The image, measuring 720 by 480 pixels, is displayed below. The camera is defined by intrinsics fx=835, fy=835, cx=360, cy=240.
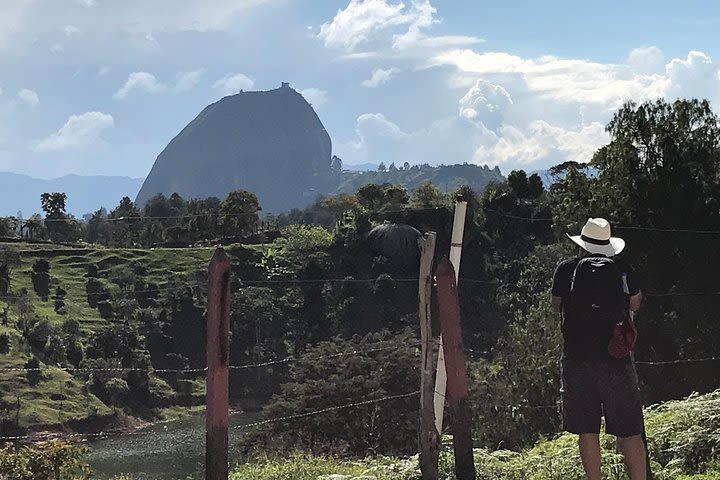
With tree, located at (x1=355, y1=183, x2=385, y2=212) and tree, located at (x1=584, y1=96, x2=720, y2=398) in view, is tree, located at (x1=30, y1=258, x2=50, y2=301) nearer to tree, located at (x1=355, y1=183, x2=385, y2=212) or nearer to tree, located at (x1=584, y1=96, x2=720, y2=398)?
tree, located at (x1=355, y1=183, x2=385, y2=212)

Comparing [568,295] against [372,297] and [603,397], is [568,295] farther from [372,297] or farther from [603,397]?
[372,297]

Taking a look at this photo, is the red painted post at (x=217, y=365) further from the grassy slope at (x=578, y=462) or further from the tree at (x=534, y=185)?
the tree at (x=534, y=185)

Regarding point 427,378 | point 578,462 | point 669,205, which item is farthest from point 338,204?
point 578,462

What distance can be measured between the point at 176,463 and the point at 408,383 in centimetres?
1702

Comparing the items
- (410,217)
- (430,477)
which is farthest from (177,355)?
(430,477)

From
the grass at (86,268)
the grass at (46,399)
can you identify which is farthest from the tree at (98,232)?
the grass at (46,399)

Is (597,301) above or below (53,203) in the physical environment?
below

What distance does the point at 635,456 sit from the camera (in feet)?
14.9

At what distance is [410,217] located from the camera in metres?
75.2

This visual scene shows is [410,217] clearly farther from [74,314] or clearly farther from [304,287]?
[74,314]

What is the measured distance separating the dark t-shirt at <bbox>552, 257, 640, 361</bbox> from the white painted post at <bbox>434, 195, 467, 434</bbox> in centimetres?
132

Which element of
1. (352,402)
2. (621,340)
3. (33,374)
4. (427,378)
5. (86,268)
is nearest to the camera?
(621,340)

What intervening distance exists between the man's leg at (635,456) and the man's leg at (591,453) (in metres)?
0.15

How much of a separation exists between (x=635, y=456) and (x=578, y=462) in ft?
3.55
